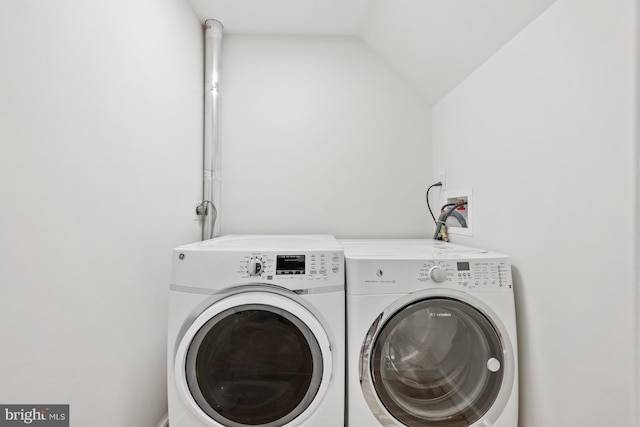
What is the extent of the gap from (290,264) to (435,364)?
75cm

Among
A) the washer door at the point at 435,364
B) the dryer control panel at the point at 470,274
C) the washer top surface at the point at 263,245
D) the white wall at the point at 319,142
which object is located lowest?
the washer door at the point at 435,364

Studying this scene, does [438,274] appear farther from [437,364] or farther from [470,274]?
[437,364]

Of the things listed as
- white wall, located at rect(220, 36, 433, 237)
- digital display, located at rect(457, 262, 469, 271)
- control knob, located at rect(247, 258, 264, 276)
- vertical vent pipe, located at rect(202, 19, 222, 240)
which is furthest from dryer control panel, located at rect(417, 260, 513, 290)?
vertical vent pipe, located at rect(202, 19, 222, 240)

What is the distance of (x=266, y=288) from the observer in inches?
44.8

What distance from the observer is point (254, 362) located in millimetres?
1124

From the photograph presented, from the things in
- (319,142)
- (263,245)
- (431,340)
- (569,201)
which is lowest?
(431,340)

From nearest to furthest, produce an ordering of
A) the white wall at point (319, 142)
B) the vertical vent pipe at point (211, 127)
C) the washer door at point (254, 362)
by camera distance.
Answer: the washer door at point (254, 362) → the vertical vent pipe at point (211, 127) → the white wall at point (319, 142)

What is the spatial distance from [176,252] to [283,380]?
0.67 m

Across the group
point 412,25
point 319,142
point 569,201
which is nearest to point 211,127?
point 319,142

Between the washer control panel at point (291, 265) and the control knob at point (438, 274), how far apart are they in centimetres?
36

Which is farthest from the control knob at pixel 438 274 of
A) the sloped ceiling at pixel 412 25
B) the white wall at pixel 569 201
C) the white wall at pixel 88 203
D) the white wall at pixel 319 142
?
the white wall at pixel 88 203

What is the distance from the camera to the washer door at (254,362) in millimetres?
1082

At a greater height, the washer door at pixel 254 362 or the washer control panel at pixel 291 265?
the washer control panel at pixel 291 265

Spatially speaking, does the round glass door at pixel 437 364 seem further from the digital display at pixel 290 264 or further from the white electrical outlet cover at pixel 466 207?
the white electrical outlet cover at pixel 466 207
